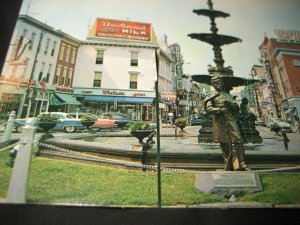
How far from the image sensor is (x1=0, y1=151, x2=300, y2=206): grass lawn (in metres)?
2.82

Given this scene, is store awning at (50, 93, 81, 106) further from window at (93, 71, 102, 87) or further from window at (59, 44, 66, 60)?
window at (93, 71, 102, 87)

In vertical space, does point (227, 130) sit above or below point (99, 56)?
below

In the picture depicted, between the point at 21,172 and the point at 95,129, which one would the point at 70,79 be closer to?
the point at 95,129

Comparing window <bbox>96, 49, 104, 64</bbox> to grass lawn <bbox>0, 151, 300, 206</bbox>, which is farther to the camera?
window <bbox>96, 49, 104, 64</bbox>

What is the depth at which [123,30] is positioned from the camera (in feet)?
51.3

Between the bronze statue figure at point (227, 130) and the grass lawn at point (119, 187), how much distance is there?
0.70 meters

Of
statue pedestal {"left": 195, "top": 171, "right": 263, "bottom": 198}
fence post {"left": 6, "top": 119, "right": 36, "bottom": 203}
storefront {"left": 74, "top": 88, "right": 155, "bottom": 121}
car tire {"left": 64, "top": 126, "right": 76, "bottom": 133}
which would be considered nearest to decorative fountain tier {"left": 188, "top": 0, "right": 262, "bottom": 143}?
statue pedestal {"left": 195, "top": 171, "right": 263, "bottom": 198}

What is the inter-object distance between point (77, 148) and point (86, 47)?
508 inches

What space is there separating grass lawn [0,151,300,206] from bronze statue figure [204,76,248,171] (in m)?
0.70

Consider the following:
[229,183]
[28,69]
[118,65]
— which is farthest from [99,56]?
[229,183]

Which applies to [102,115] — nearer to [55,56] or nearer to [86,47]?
[55,56]

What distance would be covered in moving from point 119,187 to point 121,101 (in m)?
12.4

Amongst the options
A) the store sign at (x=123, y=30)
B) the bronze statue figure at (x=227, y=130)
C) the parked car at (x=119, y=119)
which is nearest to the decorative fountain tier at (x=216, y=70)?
the bronze statue figure at (x=227, y=130)

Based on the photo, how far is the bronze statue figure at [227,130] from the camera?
11.6 feet
